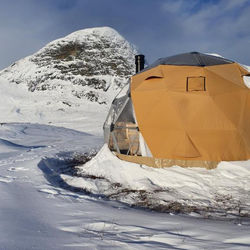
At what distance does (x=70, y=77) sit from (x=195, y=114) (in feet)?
121

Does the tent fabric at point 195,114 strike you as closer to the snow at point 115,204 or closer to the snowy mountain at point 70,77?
the snow at point 115,204

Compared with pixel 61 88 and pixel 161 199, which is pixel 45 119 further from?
pixel 161 199

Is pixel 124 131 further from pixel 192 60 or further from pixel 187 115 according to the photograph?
pixel 192 60

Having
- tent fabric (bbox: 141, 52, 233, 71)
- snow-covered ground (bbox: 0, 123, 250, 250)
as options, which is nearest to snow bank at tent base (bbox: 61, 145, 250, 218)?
snow-covered ground (bbox: 0, 123, 250, 250)

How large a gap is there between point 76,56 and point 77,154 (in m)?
39.7

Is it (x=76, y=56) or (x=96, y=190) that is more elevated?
(x=76, y=56)

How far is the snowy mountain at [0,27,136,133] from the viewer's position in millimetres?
32875

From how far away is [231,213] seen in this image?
453 cm

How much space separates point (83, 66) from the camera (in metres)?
43.9

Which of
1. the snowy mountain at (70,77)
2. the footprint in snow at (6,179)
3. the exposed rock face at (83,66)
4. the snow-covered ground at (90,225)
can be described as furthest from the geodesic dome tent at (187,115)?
the exposed rock face at (83,66)

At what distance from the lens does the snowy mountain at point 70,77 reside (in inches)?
1294

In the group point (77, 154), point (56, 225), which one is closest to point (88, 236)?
point (56, 225)

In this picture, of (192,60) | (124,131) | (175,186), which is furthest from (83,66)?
(175,186)

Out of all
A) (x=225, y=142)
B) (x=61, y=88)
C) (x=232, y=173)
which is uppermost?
(x=61, y=88)
